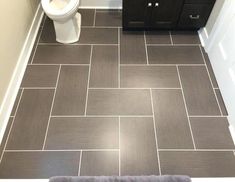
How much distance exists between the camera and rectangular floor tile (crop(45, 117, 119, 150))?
1.55 metres

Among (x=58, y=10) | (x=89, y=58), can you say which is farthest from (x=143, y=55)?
(x=58, y=10)

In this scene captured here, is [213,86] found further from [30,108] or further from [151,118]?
[30,108]

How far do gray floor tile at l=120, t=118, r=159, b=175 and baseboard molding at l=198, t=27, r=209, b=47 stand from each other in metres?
0.97

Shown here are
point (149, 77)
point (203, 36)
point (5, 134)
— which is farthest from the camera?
point (203, 36)

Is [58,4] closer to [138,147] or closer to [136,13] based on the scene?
[136,13]

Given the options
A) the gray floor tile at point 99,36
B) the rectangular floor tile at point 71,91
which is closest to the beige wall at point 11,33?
the rectangular floor tile at point 71,91

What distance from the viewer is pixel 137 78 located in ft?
6.27

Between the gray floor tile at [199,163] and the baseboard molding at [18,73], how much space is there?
1112mm

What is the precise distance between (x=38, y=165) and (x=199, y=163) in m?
1.03

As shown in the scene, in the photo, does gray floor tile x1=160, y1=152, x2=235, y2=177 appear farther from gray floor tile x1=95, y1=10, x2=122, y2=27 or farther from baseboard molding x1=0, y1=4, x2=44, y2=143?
gray floor tile x1=95, y1=10, x2=122, y2=27

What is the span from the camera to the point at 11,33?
1705mm

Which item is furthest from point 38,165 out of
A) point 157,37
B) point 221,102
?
point 157,37

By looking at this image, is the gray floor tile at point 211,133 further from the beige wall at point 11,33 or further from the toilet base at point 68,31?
the beige wall at point 11,33

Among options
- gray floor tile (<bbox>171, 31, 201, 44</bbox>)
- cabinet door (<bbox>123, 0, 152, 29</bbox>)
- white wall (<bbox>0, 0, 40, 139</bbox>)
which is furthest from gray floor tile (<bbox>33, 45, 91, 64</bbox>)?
gray floor tile (<bbox>171, 31, 201, 44</bbox>)
